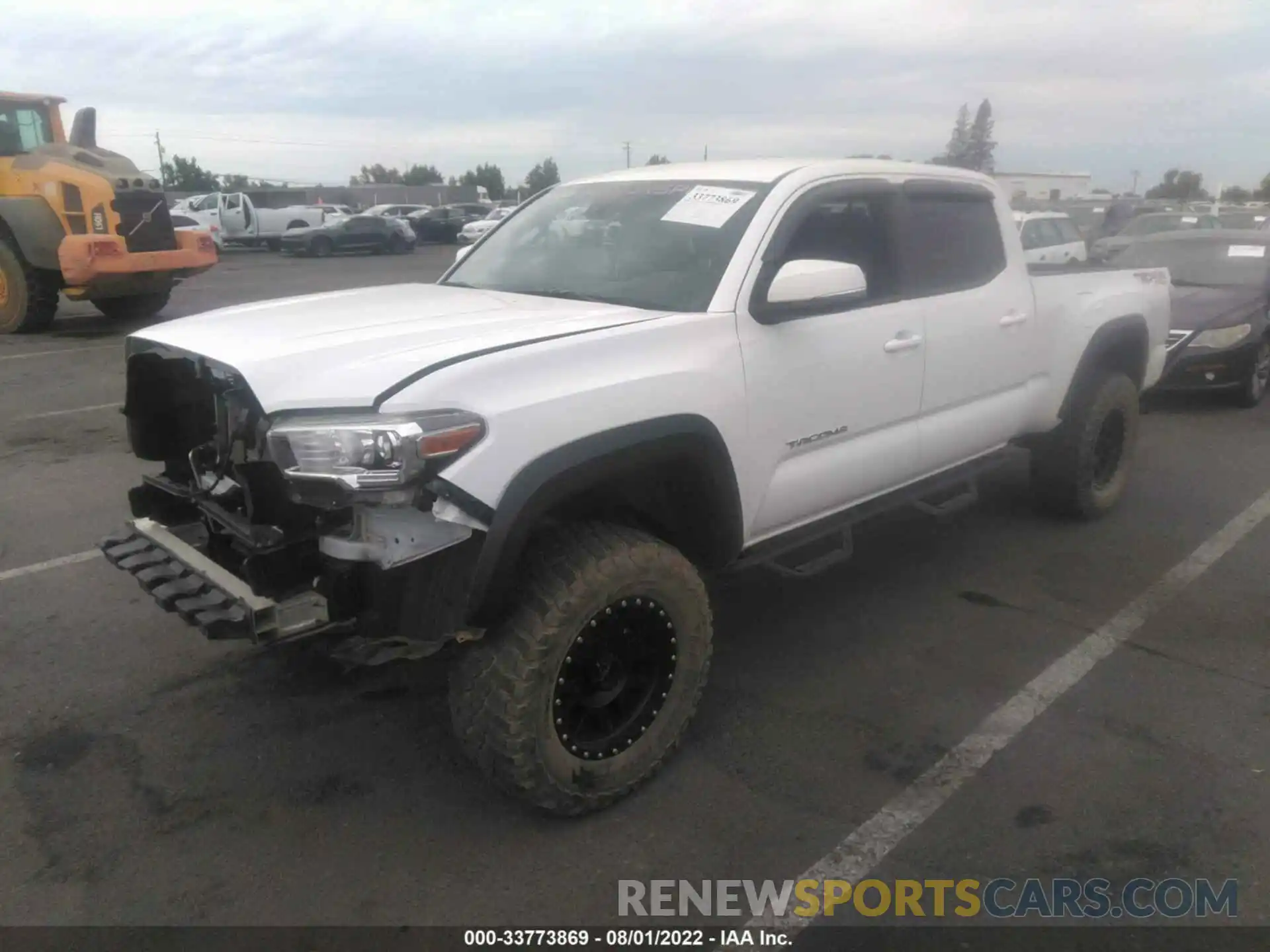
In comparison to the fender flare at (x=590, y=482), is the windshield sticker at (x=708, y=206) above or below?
above

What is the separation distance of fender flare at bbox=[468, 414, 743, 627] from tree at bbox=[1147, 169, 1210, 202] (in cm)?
7247

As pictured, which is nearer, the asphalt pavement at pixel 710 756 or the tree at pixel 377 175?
the asphalt pavement at pixel 710 756

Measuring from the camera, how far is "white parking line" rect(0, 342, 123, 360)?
35.8 feet

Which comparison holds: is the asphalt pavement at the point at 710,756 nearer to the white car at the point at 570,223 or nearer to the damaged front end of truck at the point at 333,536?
the damaged front end of truck at the point at 333,536

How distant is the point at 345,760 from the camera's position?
3.33m

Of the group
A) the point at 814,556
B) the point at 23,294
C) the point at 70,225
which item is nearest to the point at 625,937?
the point at 814,556

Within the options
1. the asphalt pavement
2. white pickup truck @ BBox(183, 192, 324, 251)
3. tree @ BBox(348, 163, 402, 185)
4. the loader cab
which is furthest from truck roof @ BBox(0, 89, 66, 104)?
tree @ BBox(348, 163, 402, 185)

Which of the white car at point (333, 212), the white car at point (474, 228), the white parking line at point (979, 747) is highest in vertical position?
the white car at point (333, 212)

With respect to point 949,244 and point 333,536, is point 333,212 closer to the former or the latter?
point 949,244

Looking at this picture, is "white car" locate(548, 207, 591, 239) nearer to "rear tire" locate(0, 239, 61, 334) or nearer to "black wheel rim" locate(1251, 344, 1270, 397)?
"black wheel rim" locate(1251, 344, 1270, 397)

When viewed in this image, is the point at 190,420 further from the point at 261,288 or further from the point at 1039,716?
the point at 261,288

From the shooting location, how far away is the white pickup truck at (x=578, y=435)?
8.64 ft

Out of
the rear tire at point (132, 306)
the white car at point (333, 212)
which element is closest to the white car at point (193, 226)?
the rear tire at point (132, 306)

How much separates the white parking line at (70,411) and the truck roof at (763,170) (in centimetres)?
565
